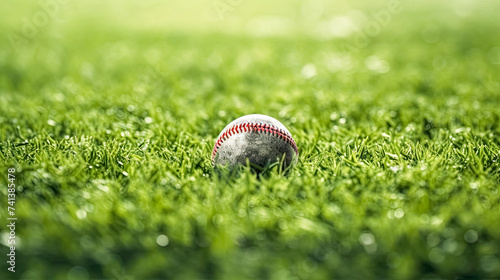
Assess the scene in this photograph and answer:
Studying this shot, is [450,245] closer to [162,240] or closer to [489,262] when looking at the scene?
[489,262]

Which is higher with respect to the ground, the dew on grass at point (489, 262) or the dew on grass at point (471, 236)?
the dew on grass at point (471, 236)

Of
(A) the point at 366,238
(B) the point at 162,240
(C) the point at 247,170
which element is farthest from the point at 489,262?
(B) the point at 162,240

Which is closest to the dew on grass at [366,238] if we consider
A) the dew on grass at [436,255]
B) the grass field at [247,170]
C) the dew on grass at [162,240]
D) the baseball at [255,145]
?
the grass field at [247,170]

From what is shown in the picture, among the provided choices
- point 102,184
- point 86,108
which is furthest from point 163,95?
point 102,184

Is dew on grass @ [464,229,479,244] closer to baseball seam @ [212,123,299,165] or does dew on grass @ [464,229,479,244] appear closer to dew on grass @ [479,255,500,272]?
dew on grass @ [479,255,500,272]

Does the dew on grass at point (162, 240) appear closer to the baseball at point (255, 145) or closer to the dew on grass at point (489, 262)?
the baseball at point (255, 145)

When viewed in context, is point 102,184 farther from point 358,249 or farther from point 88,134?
point 358,249

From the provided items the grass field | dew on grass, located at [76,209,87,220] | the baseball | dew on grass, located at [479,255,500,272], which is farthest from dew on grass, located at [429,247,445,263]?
dew on grass, located at [76,209,87,220]
